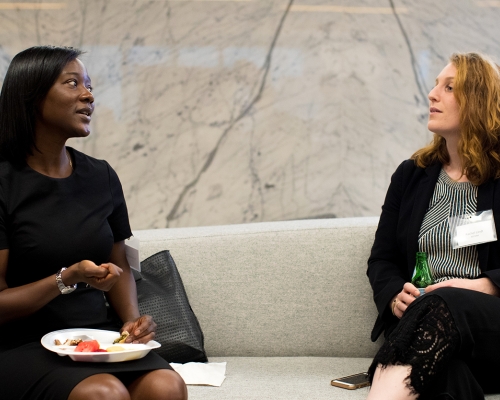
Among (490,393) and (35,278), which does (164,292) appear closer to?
(35,278)

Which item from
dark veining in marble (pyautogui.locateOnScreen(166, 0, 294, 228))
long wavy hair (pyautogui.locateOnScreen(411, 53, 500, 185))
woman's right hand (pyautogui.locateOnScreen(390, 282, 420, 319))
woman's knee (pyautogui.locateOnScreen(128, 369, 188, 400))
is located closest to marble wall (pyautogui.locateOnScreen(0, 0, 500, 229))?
dark veining in marble (pyautogui.locateOnScreen(166, 0, 294, 228))

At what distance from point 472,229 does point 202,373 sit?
1052 millimetres

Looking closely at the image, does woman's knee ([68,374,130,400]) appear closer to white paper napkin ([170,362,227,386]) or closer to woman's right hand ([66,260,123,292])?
woman's right hand ([66,260,123,292])

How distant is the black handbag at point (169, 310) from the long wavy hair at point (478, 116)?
115 centimetres

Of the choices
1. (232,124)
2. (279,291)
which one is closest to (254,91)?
(232,124)

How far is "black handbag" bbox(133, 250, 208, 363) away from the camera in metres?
2.48

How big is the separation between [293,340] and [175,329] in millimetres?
461

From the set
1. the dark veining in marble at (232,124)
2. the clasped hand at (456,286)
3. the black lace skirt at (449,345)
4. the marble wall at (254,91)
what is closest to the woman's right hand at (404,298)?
the clasped hand at (456,286)

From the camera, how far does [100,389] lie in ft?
5.63

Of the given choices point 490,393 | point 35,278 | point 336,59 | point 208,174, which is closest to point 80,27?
point 208,174

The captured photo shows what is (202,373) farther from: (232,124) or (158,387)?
(232,124)

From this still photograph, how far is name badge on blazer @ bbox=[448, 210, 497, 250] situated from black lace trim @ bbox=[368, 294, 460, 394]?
0.36m

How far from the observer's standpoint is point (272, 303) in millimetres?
2654

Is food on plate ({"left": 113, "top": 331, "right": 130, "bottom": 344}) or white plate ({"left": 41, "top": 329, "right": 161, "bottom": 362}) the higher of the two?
white plate ({"left": 41, "top": 329, "right": 161, "bottom": 362})
